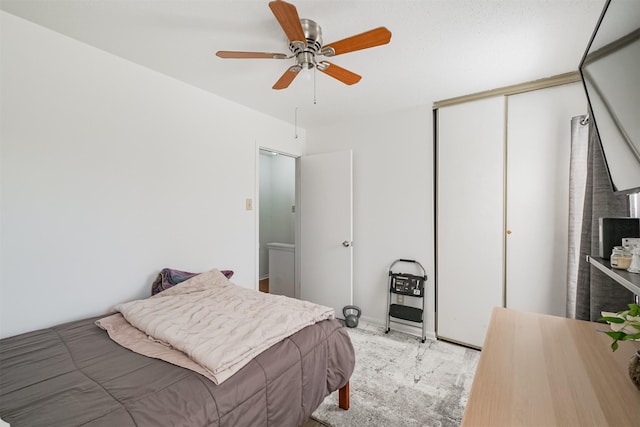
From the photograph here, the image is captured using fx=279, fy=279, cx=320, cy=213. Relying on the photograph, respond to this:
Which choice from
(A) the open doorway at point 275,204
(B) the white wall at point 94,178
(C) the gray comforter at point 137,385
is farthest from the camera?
(A) the open doorway at point 275,204

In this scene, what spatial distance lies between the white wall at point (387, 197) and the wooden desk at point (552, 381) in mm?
1722

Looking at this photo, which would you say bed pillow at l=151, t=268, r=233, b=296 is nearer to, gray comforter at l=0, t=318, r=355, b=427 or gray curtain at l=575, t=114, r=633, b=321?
gray comforter at l=0, t=318, r=355, b=427

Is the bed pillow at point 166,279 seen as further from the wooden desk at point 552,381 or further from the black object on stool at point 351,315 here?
the wooden desk at point 552,381

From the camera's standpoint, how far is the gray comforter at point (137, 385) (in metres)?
0.96

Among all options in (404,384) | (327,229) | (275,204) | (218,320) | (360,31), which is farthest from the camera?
(275,204)

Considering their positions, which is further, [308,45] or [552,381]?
[308,45]

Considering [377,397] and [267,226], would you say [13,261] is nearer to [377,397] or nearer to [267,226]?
[377,397]

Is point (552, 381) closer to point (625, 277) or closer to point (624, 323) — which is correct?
point (624, 323)

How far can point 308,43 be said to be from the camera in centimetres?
162

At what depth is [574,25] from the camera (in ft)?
5.34

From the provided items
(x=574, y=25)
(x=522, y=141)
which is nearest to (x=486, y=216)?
(x=522, y=141)

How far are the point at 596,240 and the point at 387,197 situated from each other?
177 centimetres

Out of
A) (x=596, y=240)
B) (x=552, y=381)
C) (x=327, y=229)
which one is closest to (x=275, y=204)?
(x=327, y=229)

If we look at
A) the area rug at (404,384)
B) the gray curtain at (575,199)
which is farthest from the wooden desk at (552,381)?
the gray curtain at (575,199)
